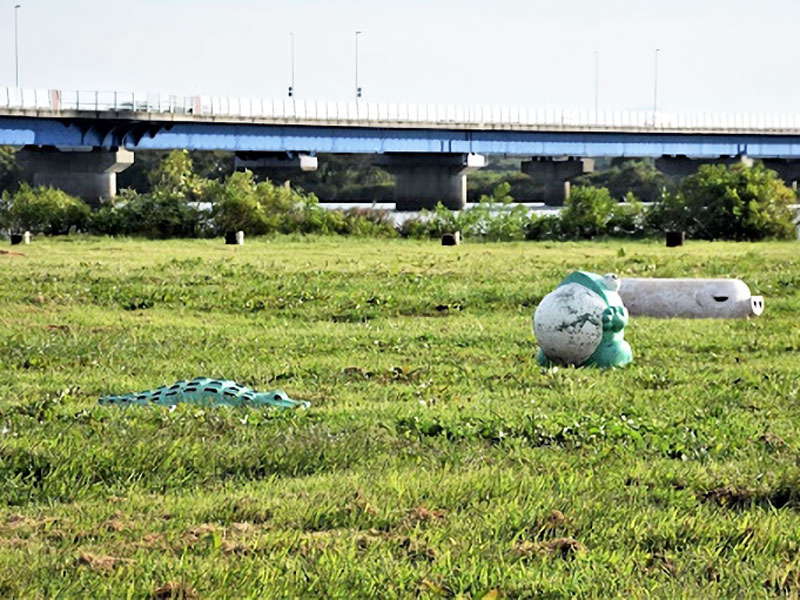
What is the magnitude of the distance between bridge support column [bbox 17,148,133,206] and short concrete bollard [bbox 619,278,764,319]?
50166 mm

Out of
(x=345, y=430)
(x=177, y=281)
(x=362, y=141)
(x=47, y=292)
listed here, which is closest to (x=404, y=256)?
(x=177, y=281)

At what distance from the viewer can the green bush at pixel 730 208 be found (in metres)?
46.1

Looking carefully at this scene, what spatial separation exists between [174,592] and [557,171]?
283 feet

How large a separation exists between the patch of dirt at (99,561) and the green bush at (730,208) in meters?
41.1

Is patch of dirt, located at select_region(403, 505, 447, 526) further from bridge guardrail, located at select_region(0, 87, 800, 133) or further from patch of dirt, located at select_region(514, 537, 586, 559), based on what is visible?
bridge guardrail, located at select_region(0, 87, 800, 133)

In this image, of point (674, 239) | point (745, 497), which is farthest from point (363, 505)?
point (674, 239)

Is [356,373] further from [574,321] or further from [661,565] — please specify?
[661,565]

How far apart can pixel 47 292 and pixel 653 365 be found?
1130cm

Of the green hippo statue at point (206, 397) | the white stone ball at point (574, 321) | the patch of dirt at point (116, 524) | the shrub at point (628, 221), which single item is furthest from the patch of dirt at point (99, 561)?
the shrub at point (628, 221)

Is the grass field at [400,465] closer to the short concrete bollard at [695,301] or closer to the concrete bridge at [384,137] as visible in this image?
the short concrete bollard at [695,301]

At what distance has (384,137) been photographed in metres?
76.5

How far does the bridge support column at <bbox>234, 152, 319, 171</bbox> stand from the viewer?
246ft

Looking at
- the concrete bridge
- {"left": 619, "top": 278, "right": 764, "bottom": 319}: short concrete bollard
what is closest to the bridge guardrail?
the concrete bridge

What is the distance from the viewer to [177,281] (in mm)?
24953
